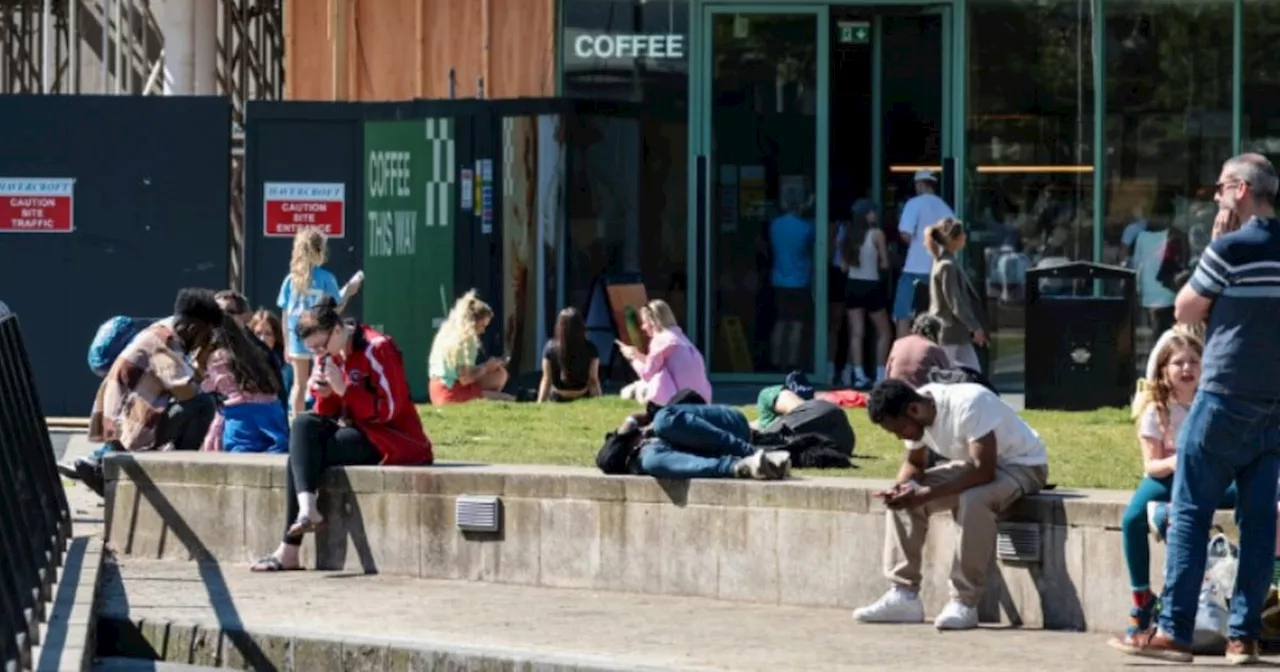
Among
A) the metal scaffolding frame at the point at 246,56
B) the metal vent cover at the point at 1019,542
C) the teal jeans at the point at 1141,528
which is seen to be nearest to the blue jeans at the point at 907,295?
the metal scaffolding frame at the point at 246,56

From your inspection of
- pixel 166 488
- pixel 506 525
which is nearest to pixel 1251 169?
pixel 506 525

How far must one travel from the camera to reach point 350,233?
1969 cm

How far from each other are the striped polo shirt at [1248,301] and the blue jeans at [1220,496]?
0.25 ft

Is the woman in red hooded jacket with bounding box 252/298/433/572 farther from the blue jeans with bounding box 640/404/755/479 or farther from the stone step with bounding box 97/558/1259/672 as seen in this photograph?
the blue jeans with bounding box 640/404/755/479

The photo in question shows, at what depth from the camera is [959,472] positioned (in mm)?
10914

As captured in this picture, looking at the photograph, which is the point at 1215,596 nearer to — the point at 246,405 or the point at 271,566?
the point at 271,566

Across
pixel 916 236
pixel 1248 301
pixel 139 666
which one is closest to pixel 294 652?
pixel 139 666

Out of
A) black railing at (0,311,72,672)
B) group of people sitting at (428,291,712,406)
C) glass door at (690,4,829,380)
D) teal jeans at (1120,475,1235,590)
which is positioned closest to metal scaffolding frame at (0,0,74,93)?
glass door at (690,4,829,380)

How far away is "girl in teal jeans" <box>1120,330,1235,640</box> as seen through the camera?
1041cm

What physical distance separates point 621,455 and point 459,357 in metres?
6.76

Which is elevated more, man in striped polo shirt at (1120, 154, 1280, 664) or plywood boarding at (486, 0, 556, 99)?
plywood boarding at (486, 0, 556, 99)

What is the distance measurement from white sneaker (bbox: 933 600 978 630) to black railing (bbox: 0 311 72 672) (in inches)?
141

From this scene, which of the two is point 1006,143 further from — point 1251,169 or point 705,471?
point 1251,169

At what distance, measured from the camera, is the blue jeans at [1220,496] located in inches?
381
